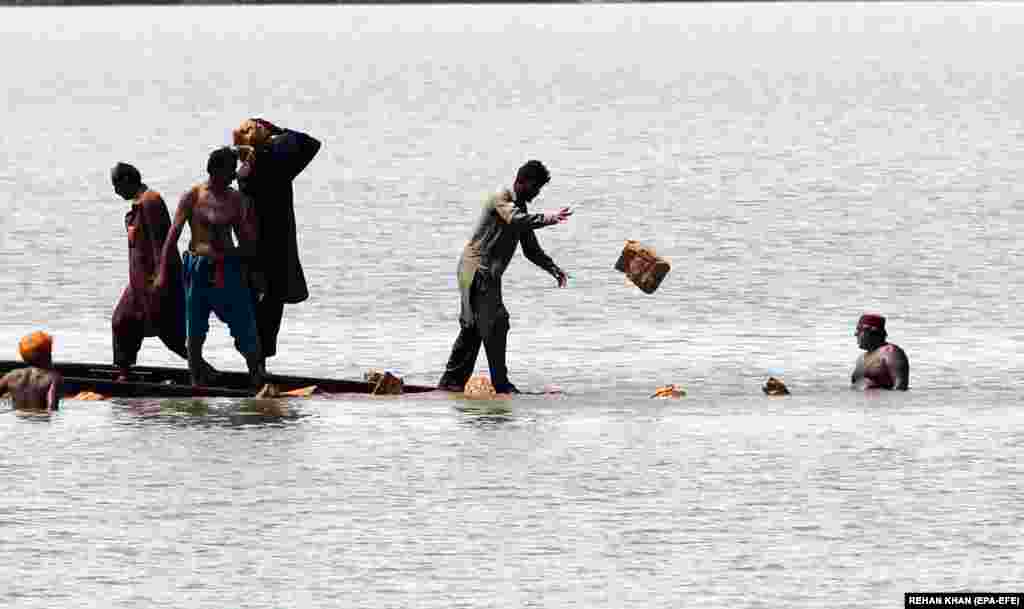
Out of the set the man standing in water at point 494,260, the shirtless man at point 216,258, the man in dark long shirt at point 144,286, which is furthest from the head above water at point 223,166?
the man standing in water at point 494,260

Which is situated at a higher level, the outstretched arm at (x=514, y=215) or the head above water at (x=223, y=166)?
the head above water at (x=223, y=166)

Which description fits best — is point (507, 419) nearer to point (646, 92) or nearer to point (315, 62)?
point (646, 92)

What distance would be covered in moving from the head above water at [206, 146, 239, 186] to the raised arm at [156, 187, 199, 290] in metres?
0.19

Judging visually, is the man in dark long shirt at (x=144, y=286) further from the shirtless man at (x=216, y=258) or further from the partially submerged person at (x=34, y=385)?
the partially submerged person at (x=34, y=385)

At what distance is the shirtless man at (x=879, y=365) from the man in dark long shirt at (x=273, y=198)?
14.0 feet

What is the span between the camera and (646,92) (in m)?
97.1

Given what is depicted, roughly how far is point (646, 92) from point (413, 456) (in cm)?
7969

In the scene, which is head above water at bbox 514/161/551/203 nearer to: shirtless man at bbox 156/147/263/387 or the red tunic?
shirtless man at bbox 156/147/263/387

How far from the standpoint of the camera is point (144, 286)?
64.4 ft

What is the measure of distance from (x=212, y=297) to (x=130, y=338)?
82 centimetres

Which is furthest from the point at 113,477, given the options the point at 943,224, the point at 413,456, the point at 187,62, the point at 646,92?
the point at 187,62

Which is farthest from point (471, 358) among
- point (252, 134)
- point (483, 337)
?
point (252, 134)

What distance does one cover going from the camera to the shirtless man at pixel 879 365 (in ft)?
67.0

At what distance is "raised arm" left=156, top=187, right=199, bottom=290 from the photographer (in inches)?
742
